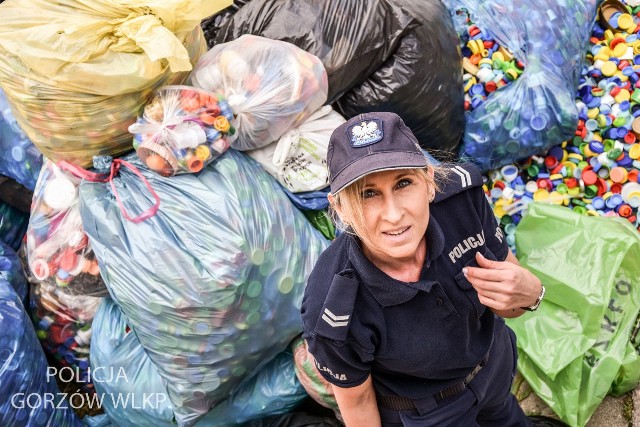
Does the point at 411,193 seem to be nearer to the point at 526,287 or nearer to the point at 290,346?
the point at 526,287

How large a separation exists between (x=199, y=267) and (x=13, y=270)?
106cm

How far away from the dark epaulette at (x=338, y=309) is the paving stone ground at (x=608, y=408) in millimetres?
A: 1332

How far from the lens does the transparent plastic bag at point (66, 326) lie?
108 inches

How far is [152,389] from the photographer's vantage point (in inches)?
96.5

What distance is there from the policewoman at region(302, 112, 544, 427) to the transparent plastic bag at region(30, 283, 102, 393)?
1483 millimetres

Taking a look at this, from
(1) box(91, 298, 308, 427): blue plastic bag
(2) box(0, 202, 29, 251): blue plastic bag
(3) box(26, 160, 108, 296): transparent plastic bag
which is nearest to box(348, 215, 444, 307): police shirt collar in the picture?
(1) box(91, 298, 308, 427): blue plastic bag

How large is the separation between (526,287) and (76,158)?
1490 mm

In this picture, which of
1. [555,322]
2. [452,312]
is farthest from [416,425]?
[555,322]

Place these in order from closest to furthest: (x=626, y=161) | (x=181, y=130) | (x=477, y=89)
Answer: (x=181, y=130) → (x=626, y=161) → (x=477, y=89)

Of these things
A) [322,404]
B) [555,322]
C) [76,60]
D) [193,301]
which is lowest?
[322,404]

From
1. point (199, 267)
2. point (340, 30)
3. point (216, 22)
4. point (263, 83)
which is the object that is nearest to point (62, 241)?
point (199, 267)

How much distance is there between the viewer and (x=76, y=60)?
2027 mm

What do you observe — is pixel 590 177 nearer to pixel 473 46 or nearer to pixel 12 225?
pixel 473 46

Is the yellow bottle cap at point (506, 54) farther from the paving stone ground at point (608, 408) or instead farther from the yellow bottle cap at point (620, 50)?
the paving stone ground at point (608, 408)
